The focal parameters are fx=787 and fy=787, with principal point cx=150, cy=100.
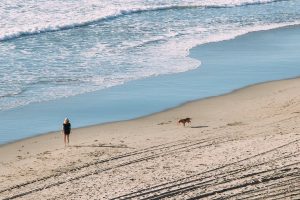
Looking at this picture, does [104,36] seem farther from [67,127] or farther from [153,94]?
[67,127]

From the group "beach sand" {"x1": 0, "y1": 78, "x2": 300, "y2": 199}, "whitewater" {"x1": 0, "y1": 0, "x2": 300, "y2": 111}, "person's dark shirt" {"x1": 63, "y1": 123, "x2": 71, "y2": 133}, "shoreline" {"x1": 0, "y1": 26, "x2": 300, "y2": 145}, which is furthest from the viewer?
"whitewater" {"x1": 0, "y1": 0, "x2": 300, "y2": 111}

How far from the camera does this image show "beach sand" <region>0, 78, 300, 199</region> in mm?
14688

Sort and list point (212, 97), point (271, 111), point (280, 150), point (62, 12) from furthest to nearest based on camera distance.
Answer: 1. point (62, 12)
2. point (212, 97)
3. point (271, 111)
4. point (280, 150)

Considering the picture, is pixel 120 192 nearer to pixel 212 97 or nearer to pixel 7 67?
pixel 212 97

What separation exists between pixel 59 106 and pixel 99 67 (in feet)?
17.6

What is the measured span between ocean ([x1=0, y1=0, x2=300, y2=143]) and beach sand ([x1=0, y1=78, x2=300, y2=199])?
122 centimetres

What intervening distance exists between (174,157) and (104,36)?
59.6 feet

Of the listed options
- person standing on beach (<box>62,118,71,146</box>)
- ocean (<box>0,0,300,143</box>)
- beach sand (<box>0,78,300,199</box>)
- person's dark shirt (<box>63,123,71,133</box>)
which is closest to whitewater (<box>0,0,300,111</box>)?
ocean (<box>0,0,300,143</box>)

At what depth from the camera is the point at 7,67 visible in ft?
89.2

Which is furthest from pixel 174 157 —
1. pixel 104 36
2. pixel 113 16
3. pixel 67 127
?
pixel 113 16

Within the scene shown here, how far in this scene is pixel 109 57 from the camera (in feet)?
96.1

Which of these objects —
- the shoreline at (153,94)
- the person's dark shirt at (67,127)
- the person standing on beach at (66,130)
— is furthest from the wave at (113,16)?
the person's dark shirt at (67,127)

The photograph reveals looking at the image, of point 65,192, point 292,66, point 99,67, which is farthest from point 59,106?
point 292,66

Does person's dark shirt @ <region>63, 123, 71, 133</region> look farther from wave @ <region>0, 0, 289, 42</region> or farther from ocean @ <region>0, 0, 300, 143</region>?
wave @ <region>0, 0, 289, 42</region>
